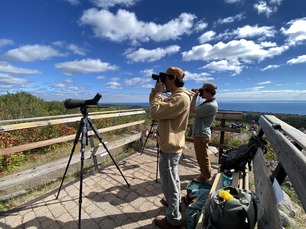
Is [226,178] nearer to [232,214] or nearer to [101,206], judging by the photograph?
[232,214]

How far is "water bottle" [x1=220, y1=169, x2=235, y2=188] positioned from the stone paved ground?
0.91 meters

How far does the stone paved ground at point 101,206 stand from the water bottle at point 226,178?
0.91m

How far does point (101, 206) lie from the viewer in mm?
2893

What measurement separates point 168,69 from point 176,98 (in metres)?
0.43

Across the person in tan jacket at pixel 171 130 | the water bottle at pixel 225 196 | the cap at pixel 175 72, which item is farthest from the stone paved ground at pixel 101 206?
the cap at pixel 175 72

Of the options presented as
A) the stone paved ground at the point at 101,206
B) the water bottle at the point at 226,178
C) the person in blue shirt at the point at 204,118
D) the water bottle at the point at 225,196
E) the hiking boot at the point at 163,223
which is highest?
the person in blue shirt at the point at 204,118

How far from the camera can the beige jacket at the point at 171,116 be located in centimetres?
206

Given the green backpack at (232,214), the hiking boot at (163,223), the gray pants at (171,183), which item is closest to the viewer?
the green backpack at (232,214)

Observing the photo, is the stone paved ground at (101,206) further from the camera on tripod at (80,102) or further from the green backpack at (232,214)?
the camera on tripod at (80,102)

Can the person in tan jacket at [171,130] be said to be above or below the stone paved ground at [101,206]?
above

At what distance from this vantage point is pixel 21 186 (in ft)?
12.5

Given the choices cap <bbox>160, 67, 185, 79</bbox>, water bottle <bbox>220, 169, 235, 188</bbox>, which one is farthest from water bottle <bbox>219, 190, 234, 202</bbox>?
cap <bbox>160, 67, 185, 79</bbox>

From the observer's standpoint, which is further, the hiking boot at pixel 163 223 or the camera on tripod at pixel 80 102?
the camera on tripod at pixel 80 102

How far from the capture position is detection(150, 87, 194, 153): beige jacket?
2.06 metres
